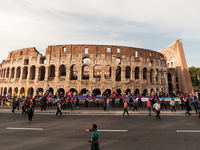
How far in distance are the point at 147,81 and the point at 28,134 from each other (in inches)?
1128

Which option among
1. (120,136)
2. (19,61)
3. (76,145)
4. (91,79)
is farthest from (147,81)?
(19,61)

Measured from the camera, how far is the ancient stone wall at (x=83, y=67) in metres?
26.8

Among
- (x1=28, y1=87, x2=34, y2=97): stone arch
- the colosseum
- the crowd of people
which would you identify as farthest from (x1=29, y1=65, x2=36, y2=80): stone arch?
the crowd of people

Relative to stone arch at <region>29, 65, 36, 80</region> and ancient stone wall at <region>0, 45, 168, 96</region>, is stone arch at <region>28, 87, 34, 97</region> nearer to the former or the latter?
ancient stone wall at <region>0, 45, 168, 96</region>

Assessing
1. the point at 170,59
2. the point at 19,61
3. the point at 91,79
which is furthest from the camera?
the point at 170,59

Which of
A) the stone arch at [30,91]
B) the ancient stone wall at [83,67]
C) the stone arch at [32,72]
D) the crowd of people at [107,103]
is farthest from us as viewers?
the stone arch at [32,72]

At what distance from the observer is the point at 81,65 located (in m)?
27.1

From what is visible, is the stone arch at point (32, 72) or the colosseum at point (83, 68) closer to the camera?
the colosseum at point (83, 68)

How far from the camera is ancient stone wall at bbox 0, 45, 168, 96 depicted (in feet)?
87.9

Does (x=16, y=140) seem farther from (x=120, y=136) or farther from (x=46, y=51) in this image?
(x=46, y=51)

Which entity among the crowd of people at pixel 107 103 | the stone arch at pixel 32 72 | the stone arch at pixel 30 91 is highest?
the stone arch at pixel 32 72

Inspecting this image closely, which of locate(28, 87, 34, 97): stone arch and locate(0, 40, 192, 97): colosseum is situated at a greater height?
locate(0, 40, 192, 97): colosseum

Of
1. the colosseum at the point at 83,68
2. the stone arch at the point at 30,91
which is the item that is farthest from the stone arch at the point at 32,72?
the stone arch at the point at 30,91

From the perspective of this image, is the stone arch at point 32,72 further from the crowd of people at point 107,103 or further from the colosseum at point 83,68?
the crowd of people at point 107,103
